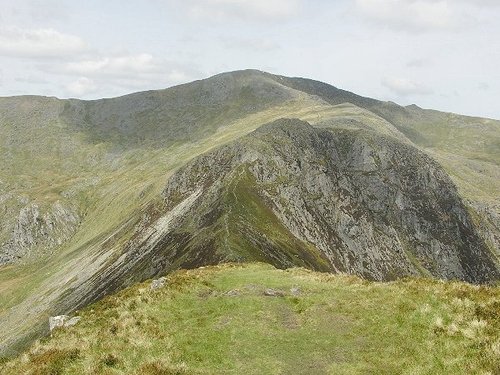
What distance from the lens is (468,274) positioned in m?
142

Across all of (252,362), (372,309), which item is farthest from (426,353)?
(252,362)

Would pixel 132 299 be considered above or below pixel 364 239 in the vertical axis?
above

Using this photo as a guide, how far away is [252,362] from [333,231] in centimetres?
10169

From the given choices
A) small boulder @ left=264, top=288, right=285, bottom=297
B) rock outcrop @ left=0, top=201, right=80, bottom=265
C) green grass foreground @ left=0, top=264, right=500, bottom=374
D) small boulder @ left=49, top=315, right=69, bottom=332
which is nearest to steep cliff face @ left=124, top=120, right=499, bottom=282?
small boulder @ left=264, top=288, right=285, bottom=297

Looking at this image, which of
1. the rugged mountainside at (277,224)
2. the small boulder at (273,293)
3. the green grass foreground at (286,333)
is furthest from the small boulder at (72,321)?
the rugged mountainside at (277,224)

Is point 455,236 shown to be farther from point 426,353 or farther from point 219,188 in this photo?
point 426,353

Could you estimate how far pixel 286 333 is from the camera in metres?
23.6

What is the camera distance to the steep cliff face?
78.6 meters

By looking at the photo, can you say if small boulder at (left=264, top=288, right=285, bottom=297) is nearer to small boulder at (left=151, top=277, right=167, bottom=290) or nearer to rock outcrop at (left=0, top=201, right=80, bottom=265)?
small boulder at (left=151, top=277, right=167, bottom=290)

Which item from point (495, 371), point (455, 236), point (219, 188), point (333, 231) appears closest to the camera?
point (495, 371)

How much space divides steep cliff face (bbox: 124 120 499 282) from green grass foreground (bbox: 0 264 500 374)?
99.5 feet

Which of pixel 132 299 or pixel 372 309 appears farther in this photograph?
pixel 132 299

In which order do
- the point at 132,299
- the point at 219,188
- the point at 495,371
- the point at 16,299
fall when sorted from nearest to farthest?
the point at 495,371 < the point at 132,299 < the point at 219,188 < the point at 16,299

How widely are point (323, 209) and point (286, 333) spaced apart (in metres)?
102
